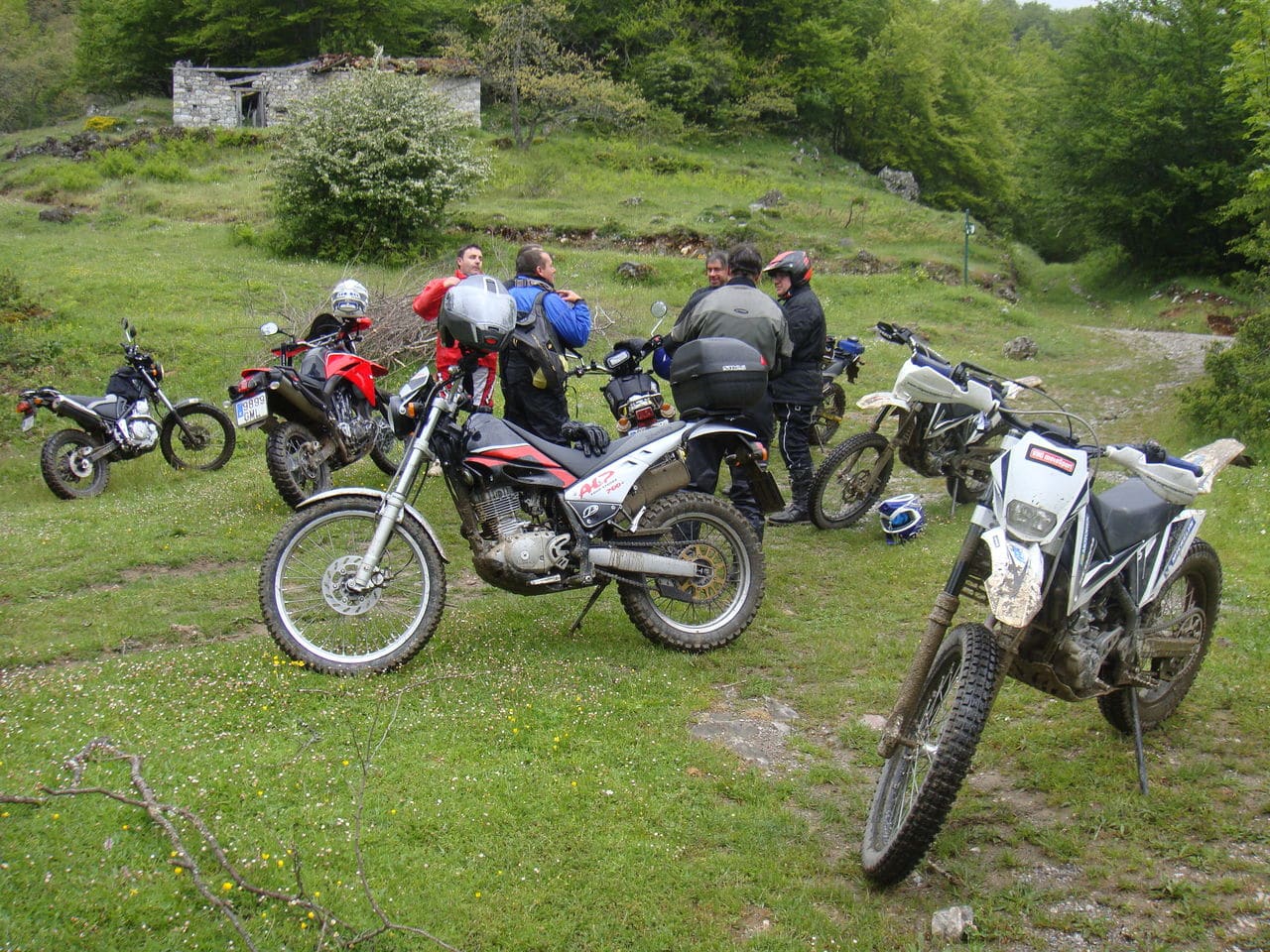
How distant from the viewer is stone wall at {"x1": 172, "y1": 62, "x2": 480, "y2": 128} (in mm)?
35062

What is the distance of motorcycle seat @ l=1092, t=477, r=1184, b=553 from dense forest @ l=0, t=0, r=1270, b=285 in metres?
25.9

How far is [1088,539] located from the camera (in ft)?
12.2

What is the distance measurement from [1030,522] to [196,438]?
361 inches

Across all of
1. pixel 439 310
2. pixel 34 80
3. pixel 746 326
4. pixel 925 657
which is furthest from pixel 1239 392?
pixel 34 80

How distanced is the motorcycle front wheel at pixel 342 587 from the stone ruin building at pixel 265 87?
1258 inches

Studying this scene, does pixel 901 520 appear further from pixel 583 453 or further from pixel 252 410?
pixel 252 410

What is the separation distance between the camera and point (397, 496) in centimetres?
499

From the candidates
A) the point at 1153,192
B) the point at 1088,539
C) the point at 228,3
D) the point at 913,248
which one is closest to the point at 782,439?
the point at 1088,539

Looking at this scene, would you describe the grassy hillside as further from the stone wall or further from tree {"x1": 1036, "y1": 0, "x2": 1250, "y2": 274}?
the stone wall

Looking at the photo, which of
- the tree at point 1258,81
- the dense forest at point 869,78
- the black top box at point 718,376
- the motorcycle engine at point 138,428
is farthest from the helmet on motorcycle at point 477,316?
the dense forest at point 869,78

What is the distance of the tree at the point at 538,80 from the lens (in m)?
32.5

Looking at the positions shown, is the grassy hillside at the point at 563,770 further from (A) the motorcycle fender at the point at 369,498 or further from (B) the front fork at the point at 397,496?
(A) the motorcycle fender at the point at 369,498

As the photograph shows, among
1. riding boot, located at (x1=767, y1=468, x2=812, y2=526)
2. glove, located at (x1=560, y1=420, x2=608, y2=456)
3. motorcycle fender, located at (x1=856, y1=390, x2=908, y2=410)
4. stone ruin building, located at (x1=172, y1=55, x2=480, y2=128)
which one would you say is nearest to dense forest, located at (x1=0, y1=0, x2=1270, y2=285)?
stone ruin building, located at (x1=172, y1=55, x2=480, y2=128)

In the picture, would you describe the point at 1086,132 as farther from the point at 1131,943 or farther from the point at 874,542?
the point at 1131,943
